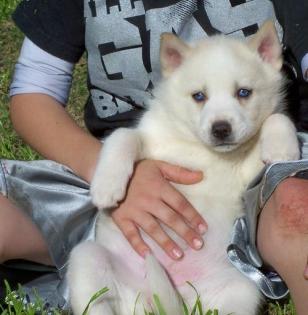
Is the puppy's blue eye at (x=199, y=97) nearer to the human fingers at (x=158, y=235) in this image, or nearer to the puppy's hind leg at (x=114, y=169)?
the puppy's hind leg at (x=114, y=169)

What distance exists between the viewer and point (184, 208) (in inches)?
99.7

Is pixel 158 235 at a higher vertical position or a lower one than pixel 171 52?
lower

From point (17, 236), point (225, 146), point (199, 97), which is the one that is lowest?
point (17, 236)

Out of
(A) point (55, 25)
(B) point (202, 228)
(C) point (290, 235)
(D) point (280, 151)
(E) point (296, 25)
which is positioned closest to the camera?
(C) point (290, 235)

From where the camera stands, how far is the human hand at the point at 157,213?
2490 mm

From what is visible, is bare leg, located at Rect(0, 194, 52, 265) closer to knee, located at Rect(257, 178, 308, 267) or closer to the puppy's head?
the puppy's head

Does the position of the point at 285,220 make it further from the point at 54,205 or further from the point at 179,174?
the point at 54,205

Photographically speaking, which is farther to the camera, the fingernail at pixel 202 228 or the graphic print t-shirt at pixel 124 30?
the graphic print t-shirt at pixel 124 30

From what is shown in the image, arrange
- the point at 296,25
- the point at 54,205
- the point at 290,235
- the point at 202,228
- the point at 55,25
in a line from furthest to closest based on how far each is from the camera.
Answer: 1. the point at 55,25
2. the point at 54,205
3. the point at 296,25
4. the point at 202,228
5. the point at 290,235

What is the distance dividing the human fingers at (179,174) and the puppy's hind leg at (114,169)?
0.11 metres

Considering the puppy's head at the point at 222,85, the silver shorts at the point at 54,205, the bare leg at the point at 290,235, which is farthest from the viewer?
the silver shorts at the point at 54,205

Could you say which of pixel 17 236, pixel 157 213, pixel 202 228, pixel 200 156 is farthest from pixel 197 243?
pixel 17 236

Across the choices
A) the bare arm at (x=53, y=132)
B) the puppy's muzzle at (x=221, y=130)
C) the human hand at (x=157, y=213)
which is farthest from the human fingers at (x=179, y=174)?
the bare arm at (x=53, y=132)

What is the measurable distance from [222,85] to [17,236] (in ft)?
3.00
